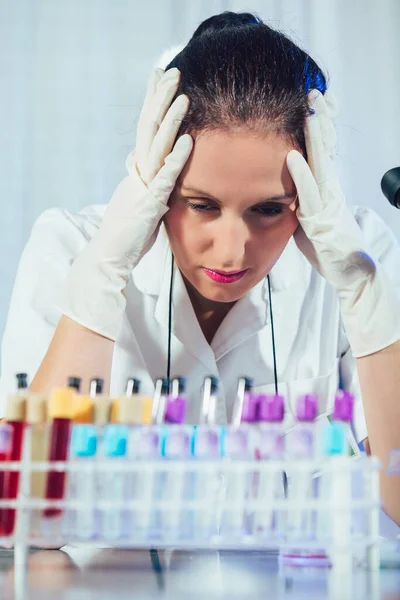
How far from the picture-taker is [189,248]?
4.00 ft

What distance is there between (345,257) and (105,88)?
102 cm

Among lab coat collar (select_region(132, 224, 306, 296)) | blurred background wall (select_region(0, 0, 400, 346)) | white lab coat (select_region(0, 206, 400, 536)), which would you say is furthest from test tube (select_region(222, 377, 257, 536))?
blurred background wall (select_region(0, 0, 400, 346))

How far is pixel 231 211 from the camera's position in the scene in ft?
3.74

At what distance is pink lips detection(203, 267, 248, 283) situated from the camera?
3.99 ft

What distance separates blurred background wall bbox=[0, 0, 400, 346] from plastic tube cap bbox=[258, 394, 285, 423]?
1.26 m

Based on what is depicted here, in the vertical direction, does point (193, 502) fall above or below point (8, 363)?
below

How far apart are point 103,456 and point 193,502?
3.9 inches

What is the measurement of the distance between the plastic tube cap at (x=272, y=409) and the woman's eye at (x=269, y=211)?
0.42 meters

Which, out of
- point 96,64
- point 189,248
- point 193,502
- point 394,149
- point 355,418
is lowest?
point 193,502

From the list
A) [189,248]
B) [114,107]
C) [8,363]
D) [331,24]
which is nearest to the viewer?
[189,248]

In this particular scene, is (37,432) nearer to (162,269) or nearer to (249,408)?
(249,408)

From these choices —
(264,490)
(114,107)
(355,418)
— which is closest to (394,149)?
(114,107)

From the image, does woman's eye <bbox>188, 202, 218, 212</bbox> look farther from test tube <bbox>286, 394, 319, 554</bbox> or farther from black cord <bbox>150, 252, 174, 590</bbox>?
test tube <bbox>286, 394, 319, 554</bbox>

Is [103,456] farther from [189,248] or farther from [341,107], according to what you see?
[341,107]
